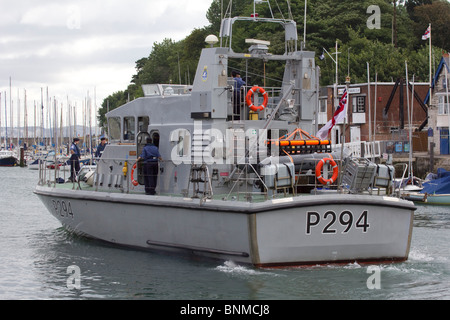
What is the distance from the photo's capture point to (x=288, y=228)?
11812 mm

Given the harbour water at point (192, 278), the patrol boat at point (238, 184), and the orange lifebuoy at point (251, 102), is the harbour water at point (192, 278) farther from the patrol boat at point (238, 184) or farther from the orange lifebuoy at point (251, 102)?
the orange lifebuoy at point (251, 102)

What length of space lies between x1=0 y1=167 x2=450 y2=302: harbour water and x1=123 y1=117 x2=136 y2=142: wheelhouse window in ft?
7.81

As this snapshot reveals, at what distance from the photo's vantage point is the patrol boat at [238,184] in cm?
1190

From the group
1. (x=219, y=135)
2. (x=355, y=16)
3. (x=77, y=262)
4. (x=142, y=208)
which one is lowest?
(x=77, y=262)

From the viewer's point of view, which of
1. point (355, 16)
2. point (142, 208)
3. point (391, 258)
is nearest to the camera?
point (391, 258)

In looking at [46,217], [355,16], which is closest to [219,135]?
[46,217]

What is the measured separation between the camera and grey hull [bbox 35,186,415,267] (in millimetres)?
11758

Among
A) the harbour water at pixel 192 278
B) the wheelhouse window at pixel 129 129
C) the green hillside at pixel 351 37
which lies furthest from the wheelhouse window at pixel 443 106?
the wheelhouse window at pixel 129 129

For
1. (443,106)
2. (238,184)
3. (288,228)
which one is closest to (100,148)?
(238,184)

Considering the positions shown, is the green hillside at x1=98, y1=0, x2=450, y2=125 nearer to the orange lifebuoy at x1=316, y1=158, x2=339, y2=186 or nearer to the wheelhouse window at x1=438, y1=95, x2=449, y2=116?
the wheelhouse window at x1=438, y1=95, x2=449, y2=116

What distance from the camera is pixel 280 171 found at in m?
12.0

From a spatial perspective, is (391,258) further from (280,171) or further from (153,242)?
(153,242)

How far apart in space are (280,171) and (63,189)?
20.4 feet

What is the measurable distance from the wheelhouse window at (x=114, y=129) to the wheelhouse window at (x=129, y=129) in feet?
0.78
